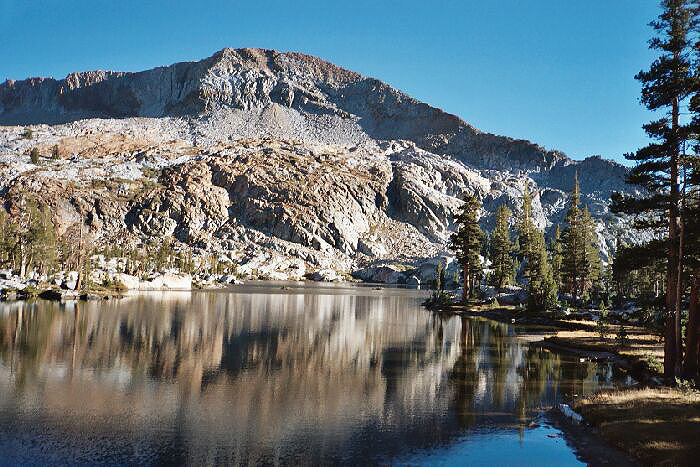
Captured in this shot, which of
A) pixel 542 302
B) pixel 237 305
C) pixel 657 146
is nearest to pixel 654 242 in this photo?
pixel 657 146

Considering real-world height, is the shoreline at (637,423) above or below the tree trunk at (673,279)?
below

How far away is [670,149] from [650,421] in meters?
16.2

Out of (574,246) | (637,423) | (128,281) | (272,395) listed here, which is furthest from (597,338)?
(128,281)

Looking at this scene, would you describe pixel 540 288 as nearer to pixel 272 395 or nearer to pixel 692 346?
pixel 692 346

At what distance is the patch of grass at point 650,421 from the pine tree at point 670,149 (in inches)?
202

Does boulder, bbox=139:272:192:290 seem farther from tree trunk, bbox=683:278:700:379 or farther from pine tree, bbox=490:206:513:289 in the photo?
tree trunk, bbox=683:278:700:379

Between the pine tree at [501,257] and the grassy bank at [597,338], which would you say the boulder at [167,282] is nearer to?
the pine tree at [501,257]

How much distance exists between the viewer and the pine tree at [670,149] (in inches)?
1170

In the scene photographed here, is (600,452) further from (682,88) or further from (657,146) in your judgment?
(682,88)

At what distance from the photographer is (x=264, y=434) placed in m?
21.0

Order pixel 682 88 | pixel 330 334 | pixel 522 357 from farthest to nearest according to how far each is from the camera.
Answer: pixel 330 334 → pixel 522 357 → pixel 682 88

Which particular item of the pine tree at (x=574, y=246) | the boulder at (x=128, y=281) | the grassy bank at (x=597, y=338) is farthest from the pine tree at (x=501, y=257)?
the boulder at (x=128, y=281)

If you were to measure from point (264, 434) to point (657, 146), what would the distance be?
25994mm

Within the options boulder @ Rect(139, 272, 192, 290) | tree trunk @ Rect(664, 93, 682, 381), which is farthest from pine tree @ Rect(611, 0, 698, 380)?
boulder @ Rect(139, 272, 192, 290)
